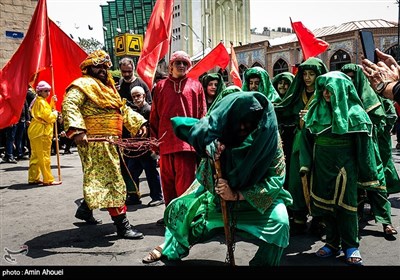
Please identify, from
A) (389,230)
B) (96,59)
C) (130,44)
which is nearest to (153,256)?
(96,59)

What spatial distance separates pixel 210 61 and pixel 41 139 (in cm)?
372

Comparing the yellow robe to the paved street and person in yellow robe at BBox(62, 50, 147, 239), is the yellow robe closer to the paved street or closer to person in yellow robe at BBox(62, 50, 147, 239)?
the paved street

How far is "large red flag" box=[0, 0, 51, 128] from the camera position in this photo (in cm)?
618

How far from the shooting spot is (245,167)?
291 centimetres

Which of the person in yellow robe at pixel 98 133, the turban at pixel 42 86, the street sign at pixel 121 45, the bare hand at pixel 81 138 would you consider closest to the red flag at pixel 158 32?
the turban at pixel 42 86

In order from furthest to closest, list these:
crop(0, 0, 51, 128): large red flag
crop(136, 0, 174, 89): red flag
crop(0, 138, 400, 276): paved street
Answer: crop(136, 0, 174, 89): red flag
crop(0, 0, 51, 128): large red flag
crop(0, 138, 400, 276): paved street

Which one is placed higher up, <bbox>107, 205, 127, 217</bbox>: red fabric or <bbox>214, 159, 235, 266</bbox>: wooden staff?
<bbox>214, 159, 235, 266</bbox>: wooden staff

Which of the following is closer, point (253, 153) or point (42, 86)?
point (253, 153)

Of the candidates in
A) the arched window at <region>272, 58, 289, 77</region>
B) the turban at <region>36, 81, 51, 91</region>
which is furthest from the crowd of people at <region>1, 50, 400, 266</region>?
the arched window at <region>272, 58, 289, 77</region>

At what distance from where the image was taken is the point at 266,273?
294 cm

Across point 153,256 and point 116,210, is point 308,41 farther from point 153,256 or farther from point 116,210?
point 153,256

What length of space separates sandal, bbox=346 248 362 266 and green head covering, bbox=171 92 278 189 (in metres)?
1.29

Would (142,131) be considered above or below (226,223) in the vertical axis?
above

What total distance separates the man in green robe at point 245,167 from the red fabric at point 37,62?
4.09 metres
